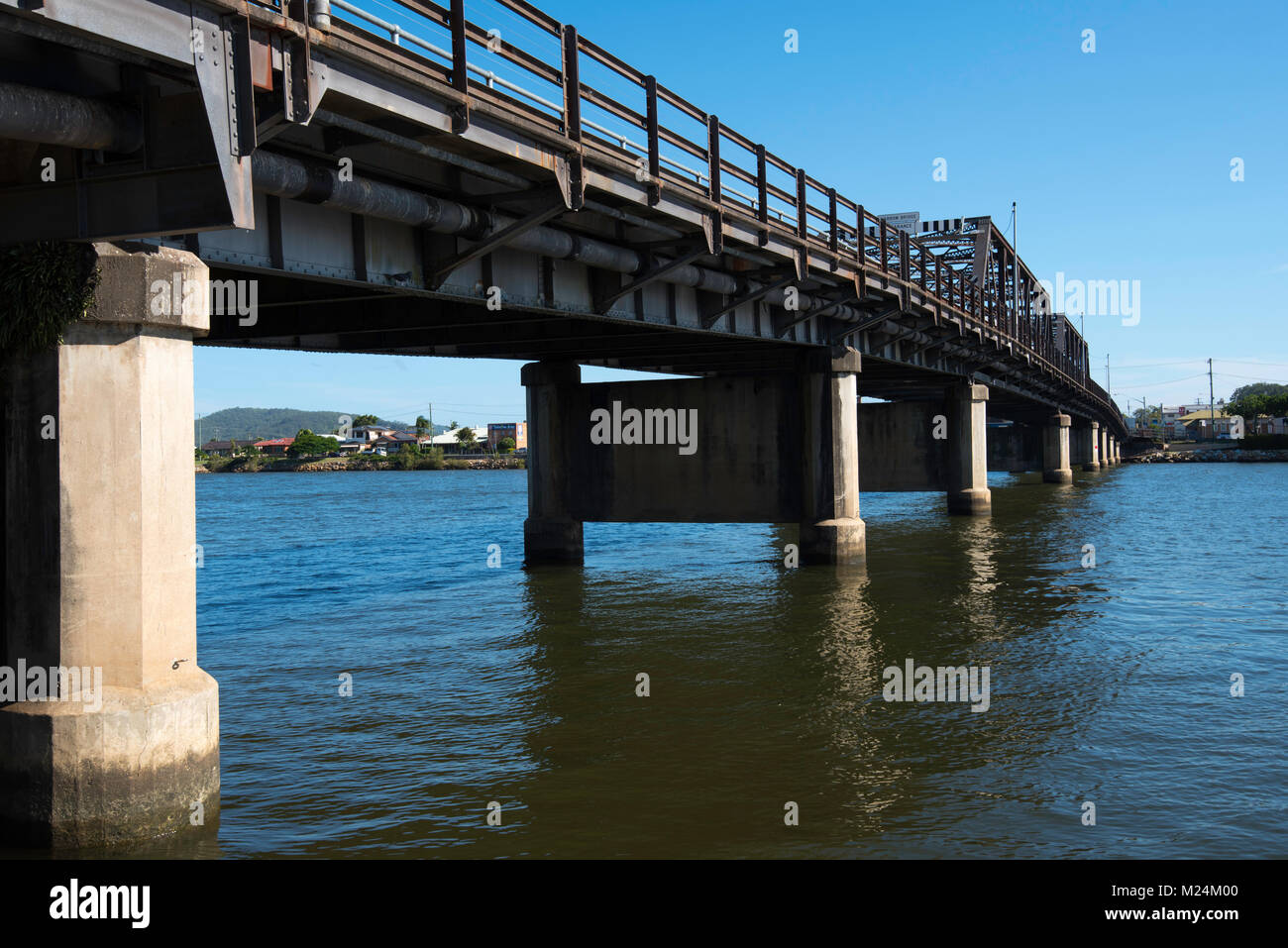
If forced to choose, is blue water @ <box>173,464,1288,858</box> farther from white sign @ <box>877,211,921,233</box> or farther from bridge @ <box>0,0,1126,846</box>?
white sign @ <box>877,211,921,233</box>

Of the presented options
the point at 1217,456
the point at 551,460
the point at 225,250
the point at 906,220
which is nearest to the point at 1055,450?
the point at 906,220

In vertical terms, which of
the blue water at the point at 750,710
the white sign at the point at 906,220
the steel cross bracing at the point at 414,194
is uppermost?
the white sign at the point at 906,220

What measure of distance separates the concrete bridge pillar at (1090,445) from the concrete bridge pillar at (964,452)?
7585 centimetres

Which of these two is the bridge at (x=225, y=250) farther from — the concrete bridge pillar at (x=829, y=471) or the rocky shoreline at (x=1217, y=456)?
the rocky shoreline at (x=1217, y=456)

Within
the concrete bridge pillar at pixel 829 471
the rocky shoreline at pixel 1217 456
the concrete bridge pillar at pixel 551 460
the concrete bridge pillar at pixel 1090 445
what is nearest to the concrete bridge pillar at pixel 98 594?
the concrete bridge pillar at pixel 551 460

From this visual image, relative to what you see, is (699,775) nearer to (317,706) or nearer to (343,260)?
(317,706)

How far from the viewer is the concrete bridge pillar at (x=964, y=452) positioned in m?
50.8

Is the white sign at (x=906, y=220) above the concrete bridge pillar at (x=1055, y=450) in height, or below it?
above

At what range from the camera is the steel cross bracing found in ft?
30.5

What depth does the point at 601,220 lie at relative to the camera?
19250 millimetres

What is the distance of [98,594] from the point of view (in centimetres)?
984
